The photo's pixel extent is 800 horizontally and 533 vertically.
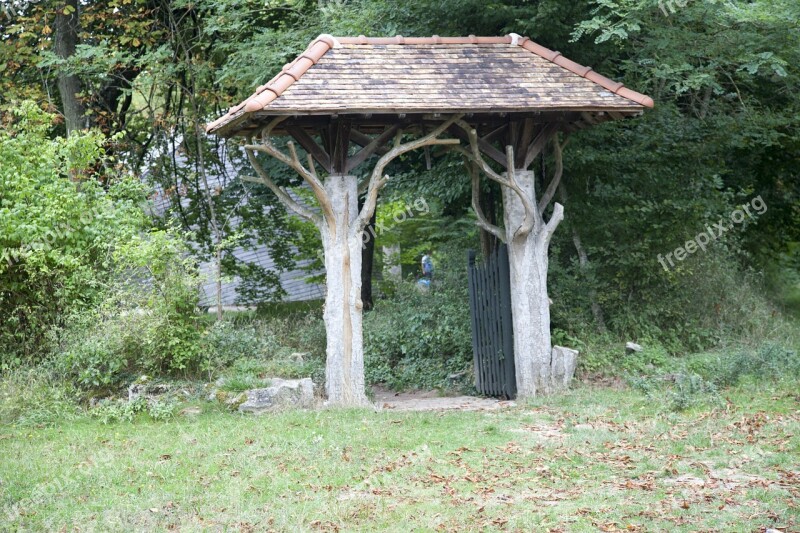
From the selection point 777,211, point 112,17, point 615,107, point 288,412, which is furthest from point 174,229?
point 777,211

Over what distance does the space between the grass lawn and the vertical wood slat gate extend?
1706mm

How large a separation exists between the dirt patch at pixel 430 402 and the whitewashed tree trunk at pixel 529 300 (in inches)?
21.0

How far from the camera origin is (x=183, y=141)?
60.5 feet

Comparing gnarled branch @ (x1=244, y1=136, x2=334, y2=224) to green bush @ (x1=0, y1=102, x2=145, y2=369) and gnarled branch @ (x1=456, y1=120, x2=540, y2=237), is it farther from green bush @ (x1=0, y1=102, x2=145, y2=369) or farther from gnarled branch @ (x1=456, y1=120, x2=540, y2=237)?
green bush @ (x1=0, y1=102, x2=145, y2=369)

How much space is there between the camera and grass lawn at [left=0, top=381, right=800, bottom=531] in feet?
A: 20.7

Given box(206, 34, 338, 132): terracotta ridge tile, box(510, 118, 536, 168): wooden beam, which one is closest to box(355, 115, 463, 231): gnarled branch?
box(510, 118, 536, 168): wooden beam

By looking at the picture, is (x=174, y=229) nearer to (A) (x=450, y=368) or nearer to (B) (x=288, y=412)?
(B) (x=288, y=412)

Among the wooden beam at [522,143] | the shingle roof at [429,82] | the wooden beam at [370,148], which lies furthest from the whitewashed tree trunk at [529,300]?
the wooden beam at [370,148]

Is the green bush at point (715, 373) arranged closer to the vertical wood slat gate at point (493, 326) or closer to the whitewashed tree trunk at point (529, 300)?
the whitewashed tree trunk at point (529, 300)

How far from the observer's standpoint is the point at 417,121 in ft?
35.5

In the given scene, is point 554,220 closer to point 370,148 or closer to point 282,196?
point 370,148

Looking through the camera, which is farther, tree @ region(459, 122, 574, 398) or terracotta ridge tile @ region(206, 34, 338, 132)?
tree @ region(459, 122, 574, 398)

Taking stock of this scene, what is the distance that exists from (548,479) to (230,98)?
1251 cm

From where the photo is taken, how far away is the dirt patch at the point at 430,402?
10930 millimetres
